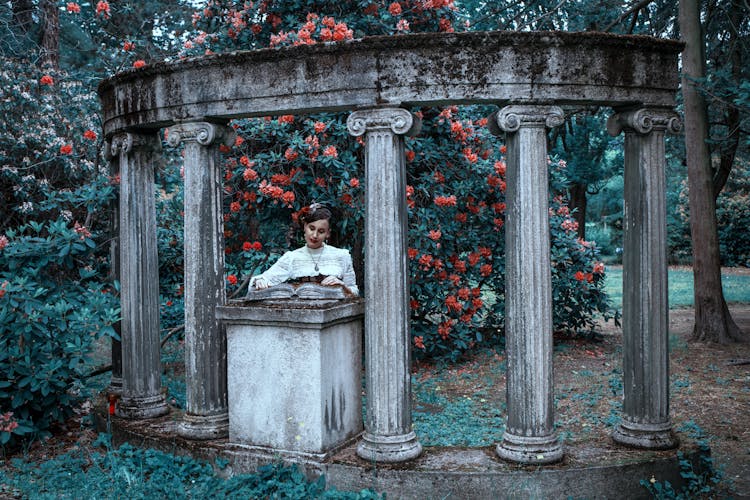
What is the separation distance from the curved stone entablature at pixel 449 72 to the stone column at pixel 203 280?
1.63ft

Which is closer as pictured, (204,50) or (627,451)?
(627,451)

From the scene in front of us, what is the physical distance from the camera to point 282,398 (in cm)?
527

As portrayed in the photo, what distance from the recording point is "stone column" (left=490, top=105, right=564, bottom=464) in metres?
4.96

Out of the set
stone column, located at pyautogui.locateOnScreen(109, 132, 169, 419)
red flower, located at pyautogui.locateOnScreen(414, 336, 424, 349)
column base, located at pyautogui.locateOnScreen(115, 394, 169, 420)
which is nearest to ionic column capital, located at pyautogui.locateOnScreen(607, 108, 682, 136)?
stone column, located at pyautogui.locateOnScreen(109, 132, 169, 419)

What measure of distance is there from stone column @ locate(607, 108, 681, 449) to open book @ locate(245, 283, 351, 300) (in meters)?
2.40

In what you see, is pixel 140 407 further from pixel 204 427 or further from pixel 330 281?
pixel 330 281

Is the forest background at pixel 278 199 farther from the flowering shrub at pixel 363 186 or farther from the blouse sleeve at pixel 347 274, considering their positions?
the blouse sleeve at pixel 347 274

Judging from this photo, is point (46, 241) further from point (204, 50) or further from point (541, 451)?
point (541, 451)

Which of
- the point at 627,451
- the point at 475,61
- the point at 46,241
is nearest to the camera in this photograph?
the point at 475,61

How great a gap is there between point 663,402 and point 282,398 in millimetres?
3152

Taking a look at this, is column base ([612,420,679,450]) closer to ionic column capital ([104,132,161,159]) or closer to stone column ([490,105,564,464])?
stone column ([490,105,564,464])

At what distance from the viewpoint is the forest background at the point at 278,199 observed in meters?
6.71

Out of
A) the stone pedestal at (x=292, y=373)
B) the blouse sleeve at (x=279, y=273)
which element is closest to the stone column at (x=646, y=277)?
the stone pedestal at (x=292, y=373)

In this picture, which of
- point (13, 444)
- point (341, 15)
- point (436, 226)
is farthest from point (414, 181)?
point (13, 444)
